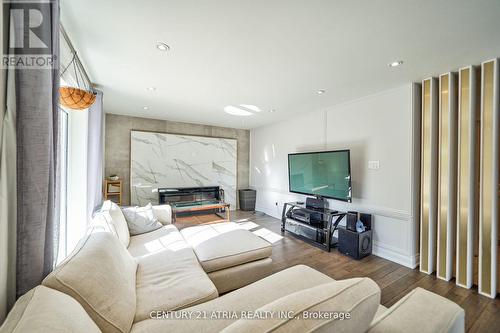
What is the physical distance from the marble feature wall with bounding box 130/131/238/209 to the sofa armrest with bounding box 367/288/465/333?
4.95 m

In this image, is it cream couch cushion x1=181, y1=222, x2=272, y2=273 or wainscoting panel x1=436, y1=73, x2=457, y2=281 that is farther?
wainscoting panel x1=436, y1=73, x2=457, y2=281

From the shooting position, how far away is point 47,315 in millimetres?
693

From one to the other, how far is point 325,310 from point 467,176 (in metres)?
2.72

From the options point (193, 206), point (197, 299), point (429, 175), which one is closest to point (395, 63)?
point (429, 175)

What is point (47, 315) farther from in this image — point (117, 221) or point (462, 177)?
point (462, 177)

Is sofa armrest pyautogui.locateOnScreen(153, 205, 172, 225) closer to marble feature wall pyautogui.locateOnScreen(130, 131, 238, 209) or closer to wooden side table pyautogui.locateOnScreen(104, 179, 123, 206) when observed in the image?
wooden side table pyautogui.locateOnScreen(104, 179, 123, 206)

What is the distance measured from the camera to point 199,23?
1.54 metres

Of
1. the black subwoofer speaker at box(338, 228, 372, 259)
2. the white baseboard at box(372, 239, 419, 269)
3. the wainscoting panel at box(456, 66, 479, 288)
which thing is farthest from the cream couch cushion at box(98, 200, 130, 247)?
the wainscoting panel at box(456, 66, 479, 288)

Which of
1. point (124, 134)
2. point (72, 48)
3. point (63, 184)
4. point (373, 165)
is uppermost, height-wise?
point (72, 48)

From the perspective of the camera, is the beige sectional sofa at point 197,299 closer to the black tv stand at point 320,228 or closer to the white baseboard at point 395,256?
the black tv stand at point 320,228

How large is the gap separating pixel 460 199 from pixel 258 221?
343 centimetres

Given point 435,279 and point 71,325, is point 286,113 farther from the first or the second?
point 71,325

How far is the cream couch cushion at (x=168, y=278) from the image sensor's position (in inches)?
49.9

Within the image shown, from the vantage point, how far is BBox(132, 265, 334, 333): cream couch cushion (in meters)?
1.04
